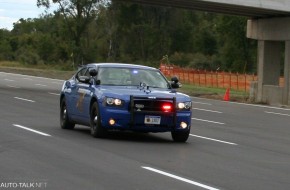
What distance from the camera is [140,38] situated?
331 feet

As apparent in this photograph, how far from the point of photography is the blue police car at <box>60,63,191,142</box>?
14.6 m

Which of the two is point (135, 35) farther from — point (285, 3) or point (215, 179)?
point (215, 179)

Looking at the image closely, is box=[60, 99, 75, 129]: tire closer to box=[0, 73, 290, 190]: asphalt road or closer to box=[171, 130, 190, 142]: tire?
box=[0, 73, 290, 190]: asphalt road

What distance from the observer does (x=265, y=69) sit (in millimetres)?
37812

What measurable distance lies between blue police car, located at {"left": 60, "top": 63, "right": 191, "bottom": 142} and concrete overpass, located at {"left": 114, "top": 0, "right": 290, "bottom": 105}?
1843 cm

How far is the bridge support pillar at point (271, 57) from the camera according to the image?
117 ft

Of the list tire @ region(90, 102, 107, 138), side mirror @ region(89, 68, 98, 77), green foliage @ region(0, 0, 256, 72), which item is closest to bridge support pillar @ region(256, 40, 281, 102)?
side mirror @ region(89, 68, 98, 77)

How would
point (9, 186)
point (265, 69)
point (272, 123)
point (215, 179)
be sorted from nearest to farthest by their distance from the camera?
point (9, 186) < point (215, 179) < point (272, 123) < point (265, 69)

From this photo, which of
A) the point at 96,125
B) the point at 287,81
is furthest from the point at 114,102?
the point at 287,81

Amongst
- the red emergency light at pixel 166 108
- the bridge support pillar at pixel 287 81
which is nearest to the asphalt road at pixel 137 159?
the red emergency light at pixel 166 108

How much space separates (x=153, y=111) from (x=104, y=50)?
3539 inches

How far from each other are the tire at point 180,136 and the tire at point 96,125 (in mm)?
1480

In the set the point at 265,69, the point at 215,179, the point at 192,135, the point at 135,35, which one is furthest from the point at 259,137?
the point at 135,35

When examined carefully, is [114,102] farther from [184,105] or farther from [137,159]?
[137,159]
